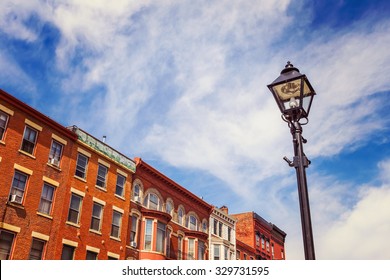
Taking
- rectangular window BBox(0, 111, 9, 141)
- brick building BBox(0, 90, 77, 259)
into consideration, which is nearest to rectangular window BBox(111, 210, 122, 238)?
brick building BBox(0, 90, 77, 259)

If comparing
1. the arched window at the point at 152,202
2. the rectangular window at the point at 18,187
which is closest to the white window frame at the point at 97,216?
the arched window at the point at 152,202

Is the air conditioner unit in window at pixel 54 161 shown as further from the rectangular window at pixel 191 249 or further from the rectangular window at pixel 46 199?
the rectangular window at pixel 191 249

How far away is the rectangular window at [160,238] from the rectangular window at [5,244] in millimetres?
12448

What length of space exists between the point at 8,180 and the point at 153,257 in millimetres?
12981

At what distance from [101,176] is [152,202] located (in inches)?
241

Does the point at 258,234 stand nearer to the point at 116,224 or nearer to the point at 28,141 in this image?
the point at 116,224

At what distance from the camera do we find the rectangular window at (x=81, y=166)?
86.2ft

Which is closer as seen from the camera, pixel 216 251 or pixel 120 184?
pixel 120 184

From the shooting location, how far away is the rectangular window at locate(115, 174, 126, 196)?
96.2ft

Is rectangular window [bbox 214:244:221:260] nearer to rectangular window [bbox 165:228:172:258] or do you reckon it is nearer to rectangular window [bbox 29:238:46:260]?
rectangular window [bbox 165:228:172:258]

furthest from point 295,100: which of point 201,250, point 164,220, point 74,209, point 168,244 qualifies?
point 201,250

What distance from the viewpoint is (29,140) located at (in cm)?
2333

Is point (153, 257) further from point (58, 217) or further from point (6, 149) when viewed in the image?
point (6, 149)
